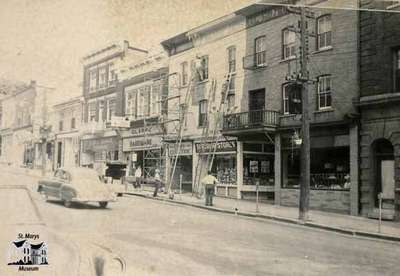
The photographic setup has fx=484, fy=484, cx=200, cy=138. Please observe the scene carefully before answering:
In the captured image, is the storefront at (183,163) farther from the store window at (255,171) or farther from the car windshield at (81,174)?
the car windshield at (81,174)

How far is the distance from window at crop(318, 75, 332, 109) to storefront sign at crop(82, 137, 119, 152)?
27.8 feet

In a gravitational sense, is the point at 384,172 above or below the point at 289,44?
below

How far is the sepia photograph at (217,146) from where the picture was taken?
680cm

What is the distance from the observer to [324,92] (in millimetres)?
17859

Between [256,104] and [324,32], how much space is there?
4.43 meters

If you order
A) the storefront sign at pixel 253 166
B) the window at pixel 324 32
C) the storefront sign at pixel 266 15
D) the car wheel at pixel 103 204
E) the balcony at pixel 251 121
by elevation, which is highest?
the storefront sign at pixel 266 15

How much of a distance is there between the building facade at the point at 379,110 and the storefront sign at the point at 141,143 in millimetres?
12357

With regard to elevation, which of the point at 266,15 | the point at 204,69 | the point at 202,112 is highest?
the point at 266,15

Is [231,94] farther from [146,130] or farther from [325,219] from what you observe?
[325,219]

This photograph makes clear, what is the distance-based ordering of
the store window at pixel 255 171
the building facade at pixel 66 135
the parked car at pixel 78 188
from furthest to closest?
the store window at pixel 255 171 < the building facade at pixel 66 135 < the parked car at pixel 78 188

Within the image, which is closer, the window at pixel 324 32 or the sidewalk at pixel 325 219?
the sidewalk at pixel 325 219

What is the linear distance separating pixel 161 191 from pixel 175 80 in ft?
19.1

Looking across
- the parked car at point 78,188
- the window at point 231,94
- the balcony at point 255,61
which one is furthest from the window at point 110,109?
the parked car at point 78,188

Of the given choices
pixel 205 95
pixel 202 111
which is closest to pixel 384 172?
pixel 205 95
